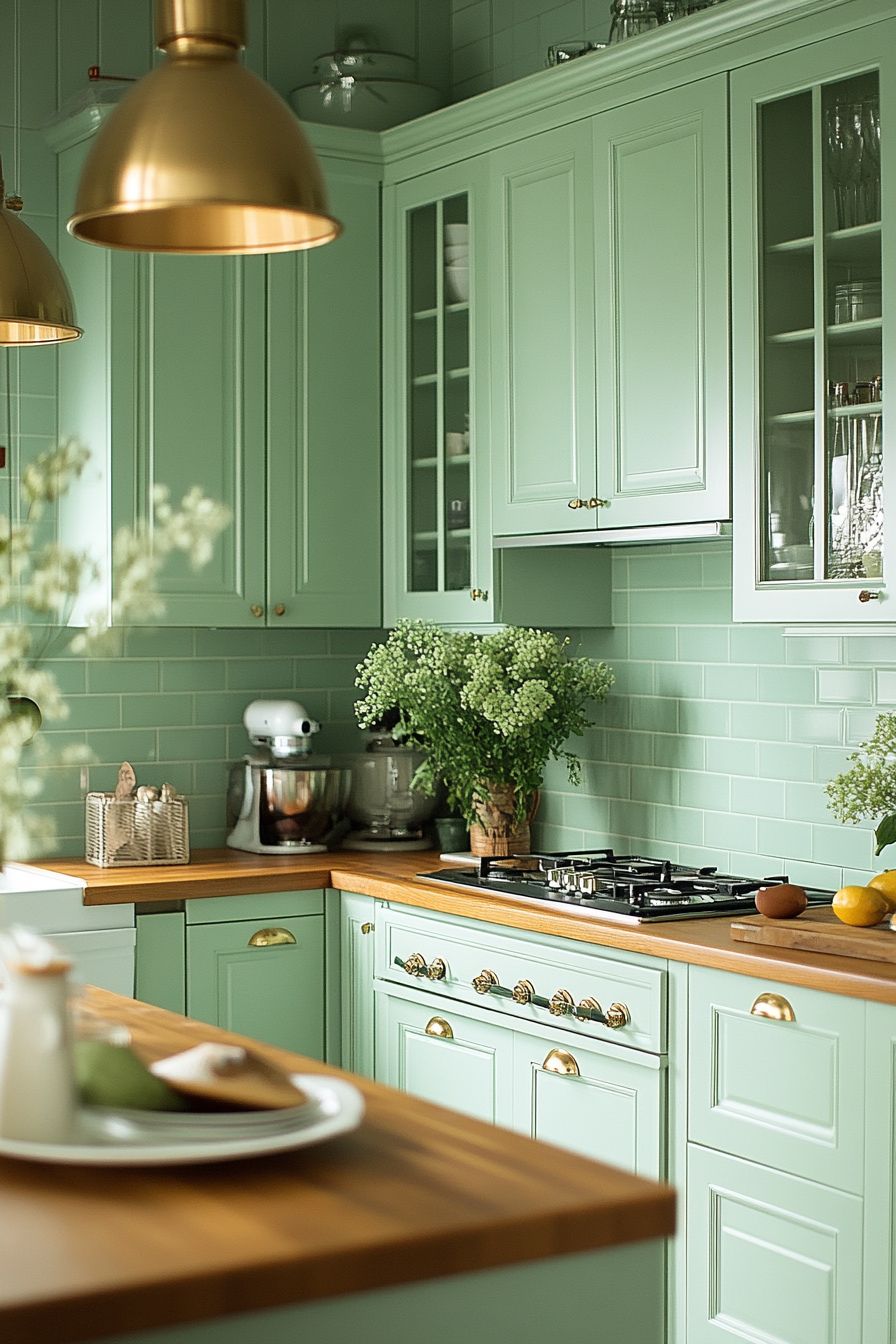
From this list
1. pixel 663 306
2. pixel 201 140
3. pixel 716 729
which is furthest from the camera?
pixel 716 729

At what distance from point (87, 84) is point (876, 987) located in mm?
3105

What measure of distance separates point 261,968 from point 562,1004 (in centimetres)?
94

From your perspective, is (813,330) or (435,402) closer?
(813,330)

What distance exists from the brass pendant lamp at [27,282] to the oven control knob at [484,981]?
5.48 feet

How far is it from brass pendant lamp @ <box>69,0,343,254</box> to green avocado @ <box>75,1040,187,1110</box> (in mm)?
751

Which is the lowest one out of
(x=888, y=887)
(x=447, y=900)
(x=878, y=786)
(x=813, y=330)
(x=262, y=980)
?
(x=262, y=980)

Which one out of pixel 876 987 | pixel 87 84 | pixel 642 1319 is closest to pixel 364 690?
pixel 87 84

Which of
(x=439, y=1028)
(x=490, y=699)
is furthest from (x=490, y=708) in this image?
(x=439, y=1028)

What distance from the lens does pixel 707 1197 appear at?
2861 millimetres

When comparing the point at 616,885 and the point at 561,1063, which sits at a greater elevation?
the point at 616,885

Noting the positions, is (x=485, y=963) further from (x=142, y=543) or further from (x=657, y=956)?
(x=142, y=543)

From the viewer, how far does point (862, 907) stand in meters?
2.82

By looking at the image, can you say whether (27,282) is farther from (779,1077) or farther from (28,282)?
(779,1077)

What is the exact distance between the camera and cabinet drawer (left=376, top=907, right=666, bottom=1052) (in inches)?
117
